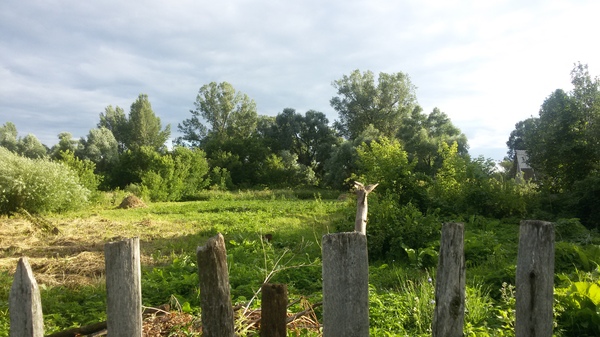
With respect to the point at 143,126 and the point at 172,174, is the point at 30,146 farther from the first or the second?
the point at 172,174

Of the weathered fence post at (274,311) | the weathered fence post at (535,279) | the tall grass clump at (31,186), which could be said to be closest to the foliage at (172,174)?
the tall grass clump at (31,186)

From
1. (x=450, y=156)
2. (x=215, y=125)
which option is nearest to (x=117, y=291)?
(x=450, y=156)

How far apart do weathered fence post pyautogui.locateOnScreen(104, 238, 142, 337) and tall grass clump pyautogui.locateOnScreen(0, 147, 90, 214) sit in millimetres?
16513

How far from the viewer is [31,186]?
16.4 metres

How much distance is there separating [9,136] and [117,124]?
10.7 meters

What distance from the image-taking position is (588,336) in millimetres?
3557

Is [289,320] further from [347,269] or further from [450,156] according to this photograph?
[450,156]

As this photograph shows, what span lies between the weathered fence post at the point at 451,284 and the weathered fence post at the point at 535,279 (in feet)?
0.94

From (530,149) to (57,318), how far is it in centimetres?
1728

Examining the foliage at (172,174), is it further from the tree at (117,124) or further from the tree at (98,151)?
the tree at (117,124)

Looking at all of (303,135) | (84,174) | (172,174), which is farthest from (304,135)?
(84,174)

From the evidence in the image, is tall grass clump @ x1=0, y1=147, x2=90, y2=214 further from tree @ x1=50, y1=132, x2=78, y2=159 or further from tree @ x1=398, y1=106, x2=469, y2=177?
tree @ x1=50, y1=132, x2=78, y2=159

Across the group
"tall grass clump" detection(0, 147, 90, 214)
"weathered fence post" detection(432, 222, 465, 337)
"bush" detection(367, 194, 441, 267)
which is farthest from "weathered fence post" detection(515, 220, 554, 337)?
"tall grass clump" detection(0, 147, 90, 214)

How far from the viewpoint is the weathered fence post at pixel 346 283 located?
203 cm
